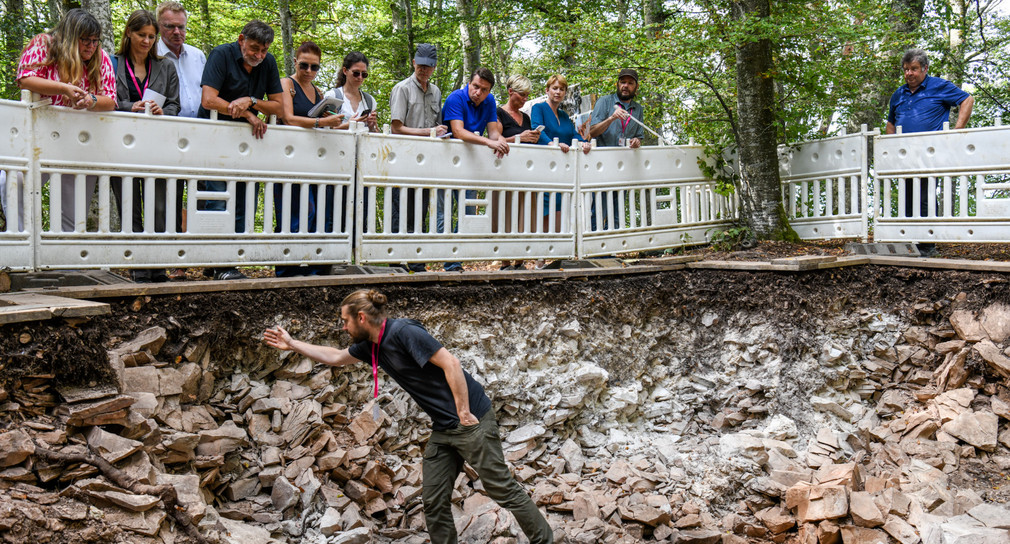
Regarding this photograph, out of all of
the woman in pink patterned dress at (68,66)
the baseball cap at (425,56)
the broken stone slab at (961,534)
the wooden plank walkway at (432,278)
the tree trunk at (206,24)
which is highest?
the tree trunk at (206,24)

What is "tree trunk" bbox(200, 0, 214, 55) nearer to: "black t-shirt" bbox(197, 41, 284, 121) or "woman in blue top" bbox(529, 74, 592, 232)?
"woman in blue top" bbox(529, 74, 592, 232)

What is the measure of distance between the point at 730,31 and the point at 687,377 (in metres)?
4.06

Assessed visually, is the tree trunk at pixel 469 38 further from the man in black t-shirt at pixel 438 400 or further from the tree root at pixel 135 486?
the tree root at pixel 135 486

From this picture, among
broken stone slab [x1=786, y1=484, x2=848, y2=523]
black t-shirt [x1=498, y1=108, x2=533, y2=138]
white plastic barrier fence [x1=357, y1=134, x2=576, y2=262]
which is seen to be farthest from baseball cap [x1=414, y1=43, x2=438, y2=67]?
broken stone slab [x1=786, y1=484, x2=848, y2=523]

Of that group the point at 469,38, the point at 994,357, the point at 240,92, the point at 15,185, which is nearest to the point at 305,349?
the point at 15,185

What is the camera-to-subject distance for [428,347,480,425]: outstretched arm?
4828 millimetres

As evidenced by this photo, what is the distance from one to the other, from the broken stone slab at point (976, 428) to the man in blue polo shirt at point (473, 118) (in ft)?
16.6

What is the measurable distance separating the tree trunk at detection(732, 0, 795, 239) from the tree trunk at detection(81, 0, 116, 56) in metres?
7.39

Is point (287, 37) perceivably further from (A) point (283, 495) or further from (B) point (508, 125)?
(A) point (283, 495)

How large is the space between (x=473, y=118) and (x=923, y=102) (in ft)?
17.8

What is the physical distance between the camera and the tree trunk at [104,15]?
7.48 metres

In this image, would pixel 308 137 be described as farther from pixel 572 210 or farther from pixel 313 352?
pixel 572 210

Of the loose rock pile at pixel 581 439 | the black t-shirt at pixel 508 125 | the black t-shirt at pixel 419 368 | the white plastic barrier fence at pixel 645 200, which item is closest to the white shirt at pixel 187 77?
the loose rock pile at pixel 581 439

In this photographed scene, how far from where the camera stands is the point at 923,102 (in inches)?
339
